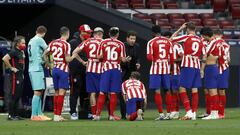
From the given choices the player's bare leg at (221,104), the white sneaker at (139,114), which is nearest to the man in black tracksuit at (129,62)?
the white sneaker at (139,114)

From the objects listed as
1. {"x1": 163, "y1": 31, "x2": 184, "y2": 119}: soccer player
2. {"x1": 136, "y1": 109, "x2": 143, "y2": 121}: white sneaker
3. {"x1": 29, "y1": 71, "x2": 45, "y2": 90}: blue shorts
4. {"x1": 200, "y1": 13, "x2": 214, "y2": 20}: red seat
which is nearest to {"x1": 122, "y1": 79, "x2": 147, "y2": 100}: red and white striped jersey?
{"x1": 136, "y1": 109, "x2": 143, "y2": 121}: white sneaker

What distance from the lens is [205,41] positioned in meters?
23.9

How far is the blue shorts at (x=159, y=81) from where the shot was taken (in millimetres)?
22562

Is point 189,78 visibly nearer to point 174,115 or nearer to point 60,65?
point 174,115

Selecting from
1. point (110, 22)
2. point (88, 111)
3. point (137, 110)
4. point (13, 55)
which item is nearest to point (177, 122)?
point (137, 110)

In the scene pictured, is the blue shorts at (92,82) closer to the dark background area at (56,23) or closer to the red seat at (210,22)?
the dark background area at (56,23)

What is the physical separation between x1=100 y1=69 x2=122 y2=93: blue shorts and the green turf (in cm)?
93

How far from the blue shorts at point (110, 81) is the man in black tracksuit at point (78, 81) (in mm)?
888

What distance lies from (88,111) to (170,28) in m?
10.5

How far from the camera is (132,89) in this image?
22484mm

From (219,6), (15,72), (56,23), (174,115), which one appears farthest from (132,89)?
(219,6)

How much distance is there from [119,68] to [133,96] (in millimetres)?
775

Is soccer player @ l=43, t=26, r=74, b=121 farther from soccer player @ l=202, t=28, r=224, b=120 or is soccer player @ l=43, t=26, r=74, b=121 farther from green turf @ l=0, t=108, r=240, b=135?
soccer player @ l=202, t=28, r=224, b=120

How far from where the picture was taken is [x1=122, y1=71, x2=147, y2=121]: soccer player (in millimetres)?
22328
